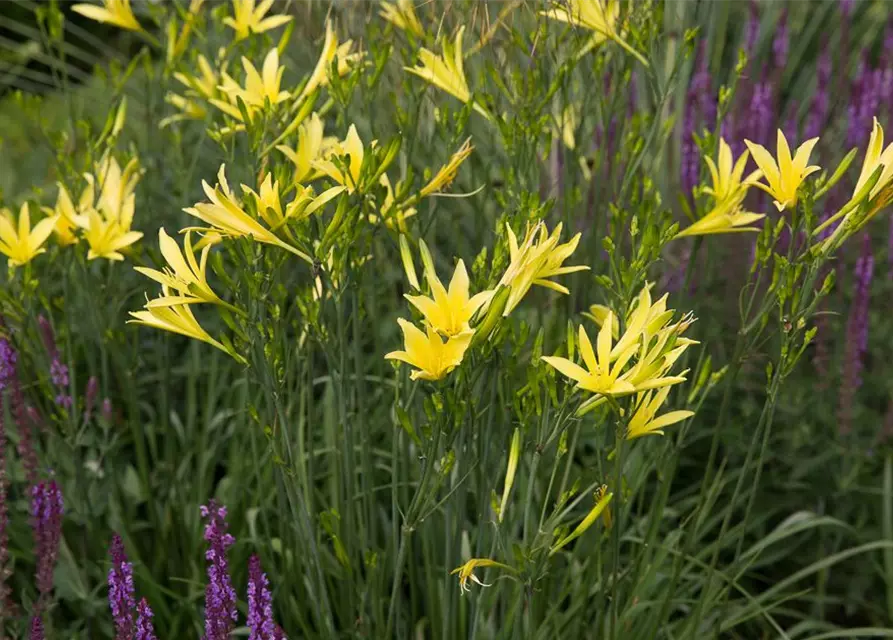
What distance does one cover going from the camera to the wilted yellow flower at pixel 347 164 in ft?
5.36

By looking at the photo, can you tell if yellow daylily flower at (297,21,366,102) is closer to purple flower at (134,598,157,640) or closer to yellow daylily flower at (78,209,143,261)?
yellow daylily flower at (78,209,143,261)

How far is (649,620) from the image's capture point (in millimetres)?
1983

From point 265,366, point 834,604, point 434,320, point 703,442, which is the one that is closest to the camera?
point 434,320

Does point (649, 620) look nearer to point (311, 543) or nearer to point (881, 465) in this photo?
point (311, 543)

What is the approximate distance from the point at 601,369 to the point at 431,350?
223mm

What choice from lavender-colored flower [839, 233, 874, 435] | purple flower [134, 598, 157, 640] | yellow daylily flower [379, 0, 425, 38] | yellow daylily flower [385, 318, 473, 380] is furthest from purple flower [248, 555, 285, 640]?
lavender-colored flower [839, 233, 874, 435]

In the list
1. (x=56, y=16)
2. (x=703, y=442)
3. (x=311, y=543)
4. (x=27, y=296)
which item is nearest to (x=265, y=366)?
(x=311, y=543)

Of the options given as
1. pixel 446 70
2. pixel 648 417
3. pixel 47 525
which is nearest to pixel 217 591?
pixel 47 525

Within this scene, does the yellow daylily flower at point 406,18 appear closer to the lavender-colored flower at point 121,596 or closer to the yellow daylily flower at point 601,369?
the yellow daylily flower at point 601,369

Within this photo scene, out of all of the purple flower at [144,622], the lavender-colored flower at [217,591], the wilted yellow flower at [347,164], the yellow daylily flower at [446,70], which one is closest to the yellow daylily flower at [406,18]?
the yellow daylily flower at [446,70]

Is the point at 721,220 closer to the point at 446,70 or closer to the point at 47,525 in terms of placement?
the point at 446,70

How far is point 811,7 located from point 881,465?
381 centimetres

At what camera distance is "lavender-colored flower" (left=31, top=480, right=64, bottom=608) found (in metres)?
1.74

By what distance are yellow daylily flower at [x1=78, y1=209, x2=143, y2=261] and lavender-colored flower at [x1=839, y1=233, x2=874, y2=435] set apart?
1.63 m
